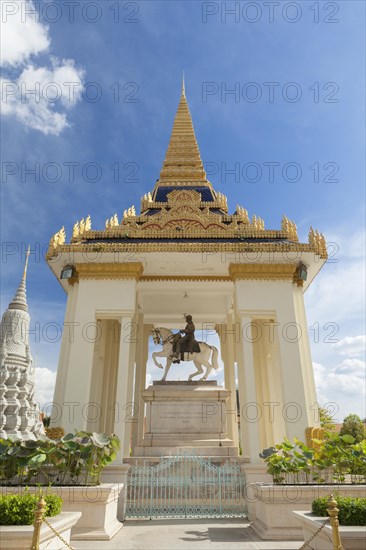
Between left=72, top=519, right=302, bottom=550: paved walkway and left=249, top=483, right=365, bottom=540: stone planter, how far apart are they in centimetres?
29

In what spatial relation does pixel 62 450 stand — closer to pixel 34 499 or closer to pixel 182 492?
pixel 34 499

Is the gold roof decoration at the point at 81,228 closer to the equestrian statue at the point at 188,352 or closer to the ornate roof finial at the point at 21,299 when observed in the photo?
the equestrian statue at the point at 188,352

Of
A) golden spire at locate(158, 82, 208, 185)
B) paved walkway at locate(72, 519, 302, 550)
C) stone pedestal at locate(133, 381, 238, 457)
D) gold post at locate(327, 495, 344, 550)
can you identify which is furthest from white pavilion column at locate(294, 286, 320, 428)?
golden spire at locate(158, 82, 208, 185)

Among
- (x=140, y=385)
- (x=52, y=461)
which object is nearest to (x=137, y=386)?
(x=140, y=385)

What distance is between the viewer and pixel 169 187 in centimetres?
2041

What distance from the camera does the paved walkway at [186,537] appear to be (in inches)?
262

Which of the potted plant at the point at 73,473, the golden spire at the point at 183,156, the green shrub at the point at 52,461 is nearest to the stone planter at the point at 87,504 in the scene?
the potted plant at the point at 73,473

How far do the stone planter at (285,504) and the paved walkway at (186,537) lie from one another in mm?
287

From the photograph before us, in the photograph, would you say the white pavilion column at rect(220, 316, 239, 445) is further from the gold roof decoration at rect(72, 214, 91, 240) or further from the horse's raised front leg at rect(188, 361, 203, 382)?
the gold roof decoration at rect(72, 214, 91, 240)

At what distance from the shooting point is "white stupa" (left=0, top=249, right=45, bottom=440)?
77.4ft

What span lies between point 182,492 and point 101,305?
20.8 ft

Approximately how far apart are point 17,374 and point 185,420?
16245 mm

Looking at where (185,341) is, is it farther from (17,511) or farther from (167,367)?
(17,511)

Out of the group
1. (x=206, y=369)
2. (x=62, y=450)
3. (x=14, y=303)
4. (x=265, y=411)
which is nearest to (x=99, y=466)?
(x=62, y=450)
